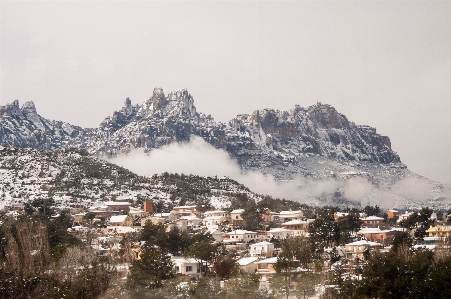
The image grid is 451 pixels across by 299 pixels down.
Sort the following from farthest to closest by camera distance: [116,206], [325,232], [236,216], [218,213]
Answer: [116,206]
[218,213]
[236,216]
[325,232]

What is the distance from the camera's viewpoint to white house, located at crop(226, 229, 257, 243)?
87.6m

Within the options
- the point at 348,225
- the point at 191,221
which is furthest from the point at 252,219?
the point at 348,225

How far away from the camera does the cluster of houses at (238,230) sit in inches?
2584

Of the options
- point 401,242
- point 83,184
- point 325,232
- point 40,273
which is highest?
point 83,184

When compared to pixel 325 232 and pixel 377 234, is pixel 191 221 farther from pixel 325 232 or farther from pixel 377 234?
pixel 377 234

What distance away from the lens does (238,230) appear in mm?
92500

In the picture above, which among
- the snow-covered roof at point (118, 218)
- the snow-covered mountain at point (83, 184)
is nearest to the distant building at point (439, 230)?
the snow-covered roof at point (118, 218)

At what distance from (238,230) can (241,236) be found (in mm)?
4579

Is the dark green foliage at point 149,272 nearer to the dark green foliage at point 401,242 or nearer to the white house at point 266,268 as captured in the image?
the white house at point 266,268

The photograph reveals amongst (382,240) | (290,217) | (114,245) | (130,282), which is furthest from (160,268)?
(290,217)

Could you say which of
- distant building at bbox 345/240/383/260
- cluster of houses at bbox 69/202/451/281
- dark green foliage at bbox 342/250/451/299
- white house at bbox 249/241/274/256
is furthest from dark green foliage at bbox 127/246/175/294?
distant building at bbox 345/240/383/260

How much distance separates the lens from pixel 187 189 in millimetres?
134375

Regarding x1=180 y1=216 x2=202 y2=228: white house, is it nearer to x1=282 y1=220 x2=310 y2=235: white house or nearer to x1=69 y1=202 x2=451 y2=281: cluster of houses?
x1=69 y1=202 x2=451 y2=281: cluster of houses

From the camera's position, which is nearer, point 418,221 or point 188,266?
point 188,266
